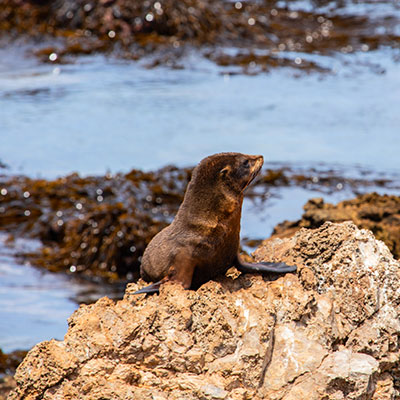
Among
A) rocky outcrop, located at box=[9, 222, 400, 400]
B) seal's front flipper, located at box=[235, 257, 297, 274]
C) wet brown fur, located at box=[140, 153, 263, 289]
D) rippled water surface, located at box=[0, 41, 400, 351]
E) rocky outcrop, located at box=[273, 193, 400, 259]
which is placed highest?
wet brown fur, located at box=[140, 153, 263, 289]

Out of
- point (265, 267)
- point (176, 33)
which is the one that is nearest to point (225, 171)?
point (265, 267)

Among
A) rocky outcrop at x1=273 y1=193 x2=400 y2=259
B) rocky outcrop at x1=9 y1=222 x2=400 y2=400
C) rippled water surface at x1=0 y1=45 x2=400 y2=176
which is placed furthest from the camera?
rippled water surface at x1=0 y1=45 x2=400 y2=176

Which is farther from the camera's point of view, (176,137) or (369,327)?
(176,137)

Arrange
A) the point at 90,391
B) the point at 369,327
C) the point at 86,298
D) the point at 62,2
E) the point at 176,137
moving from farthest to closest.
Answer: the point at 62,2 < the point at 176,137 < the point at 86,298 < the point at 369,327 < the point at 90,391

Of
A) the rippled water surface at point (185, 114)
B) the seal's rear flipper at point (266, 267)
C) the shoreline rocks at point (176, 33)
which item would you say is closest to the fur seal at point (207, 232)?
the seal's rear flipper at point (266, 267)

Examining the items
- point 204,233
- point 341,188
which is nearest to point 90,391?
point 204,233

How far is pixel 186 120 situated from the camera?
1459 cm

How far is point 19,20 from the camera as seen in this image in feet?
61.3

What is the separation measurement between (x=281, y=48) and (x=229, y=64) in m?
1.43

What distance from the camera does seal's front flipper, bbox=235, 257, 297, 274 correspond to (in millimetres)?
4094

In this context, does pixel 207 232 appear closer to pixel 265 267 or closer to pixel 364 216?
pixel 265 267

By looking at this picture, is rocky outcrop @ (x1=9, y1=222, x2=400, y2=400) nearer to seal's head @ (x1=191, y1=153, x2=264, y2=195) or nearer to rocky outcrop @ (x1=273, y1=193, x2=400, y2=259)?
seal's head @ (x1=191, y1=153, x2=264, y2=195)

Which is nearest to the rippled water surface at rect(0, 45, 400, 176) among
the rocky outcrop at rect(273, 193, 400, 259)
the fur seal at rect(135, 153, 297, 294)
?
the rocky outcrop at rect(273, 193, 400, 259)

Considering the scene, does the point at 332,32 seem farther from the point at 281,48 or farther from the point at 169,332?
the point at 169,332
